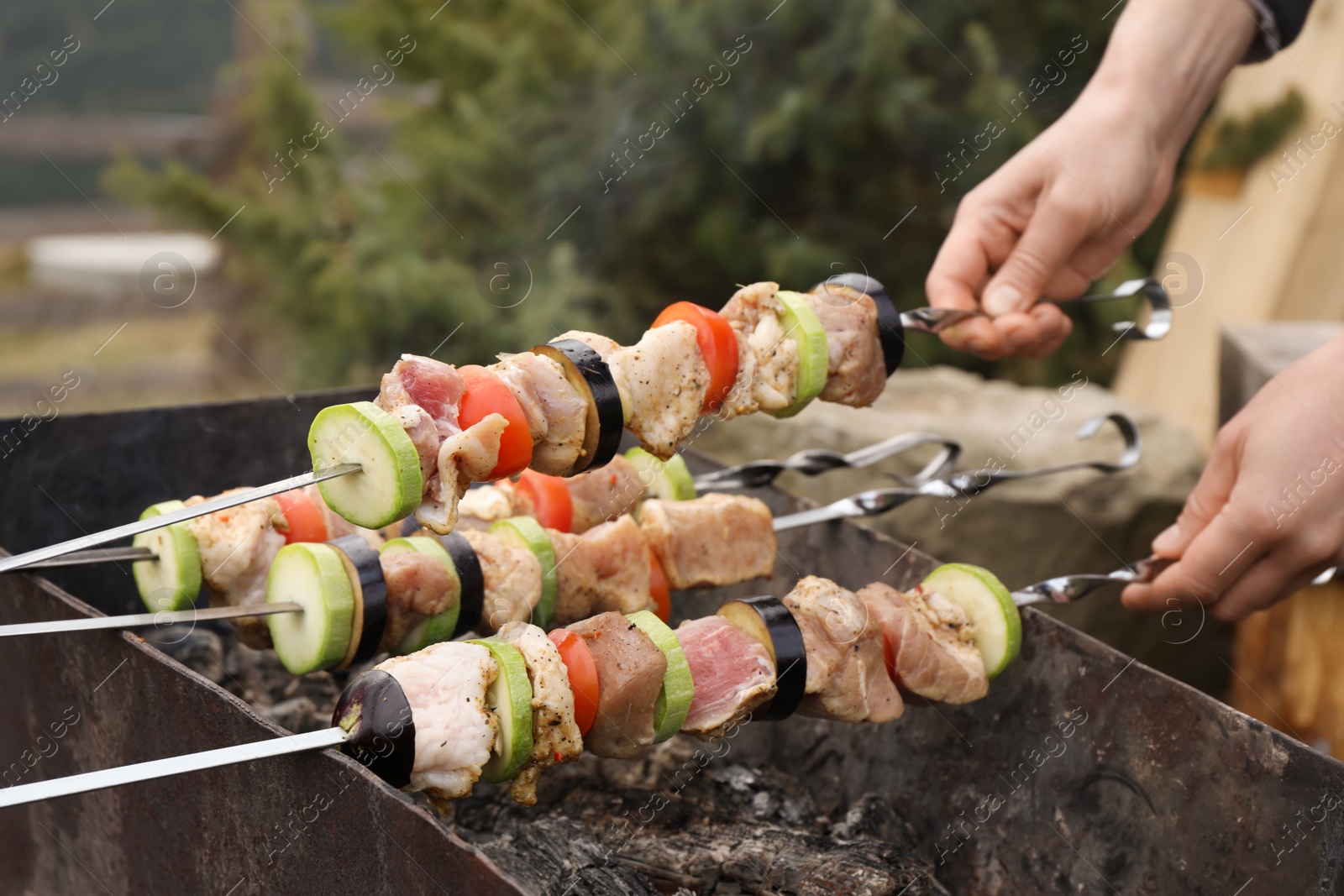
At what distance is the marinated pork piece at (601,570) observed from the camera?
7.39 ft

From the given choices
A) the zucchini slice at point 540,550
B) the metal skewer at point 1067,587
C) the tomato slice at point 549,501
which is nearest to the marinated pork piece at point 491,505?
the tomato slice at point 549,501

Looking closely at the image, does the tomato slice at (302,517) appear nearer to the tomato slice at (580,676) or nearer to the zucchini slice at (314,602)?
the zucchini slice at (314,602)

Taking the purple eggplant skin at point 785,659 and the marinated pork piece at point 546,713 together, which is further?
the purple eggplant skin at point 785,659

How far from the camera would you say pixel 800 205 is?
18.1 ft

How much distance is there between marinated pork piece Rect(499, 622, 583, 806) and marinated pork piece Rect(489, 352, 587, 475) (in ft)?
0.98

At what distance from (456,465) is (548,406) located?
8.4 inches

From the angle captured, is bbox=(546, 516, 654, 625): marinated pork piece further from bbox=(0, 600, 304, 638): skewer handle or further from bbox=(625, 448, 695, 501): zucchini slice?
bbox=(0, 600, 304, 638): skewer handle

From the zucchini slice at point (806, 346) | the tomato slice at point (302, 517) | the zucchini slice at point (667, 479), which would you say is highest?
the tomato slice at point (302, 517)

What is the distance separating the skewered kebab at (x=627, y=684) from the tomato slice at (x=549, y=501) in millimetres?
510

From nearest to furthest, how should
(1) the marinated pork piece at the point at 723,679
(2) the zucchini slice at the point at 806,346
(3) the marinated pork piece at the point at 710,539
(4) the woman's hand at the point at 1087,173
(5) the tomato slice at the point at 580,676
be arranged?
(5) the tomato slice at the point at 580,676 < (1) the marinated pork piece at the point at 723,679 < (2) the zucchini slice at the point at 806,346 < (3) the marinated pork piece at the point at 710,539 < (4) the woman's hand at the point at 1087,173

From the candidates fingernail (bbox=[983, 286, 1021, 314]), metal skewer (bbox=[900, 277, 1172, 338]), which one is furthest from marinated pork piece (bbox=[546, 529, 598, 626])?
fingernail (bbox=[983, 286, 1021, 314])

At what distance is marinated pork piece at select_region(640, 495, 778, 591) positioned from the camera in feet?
7.73

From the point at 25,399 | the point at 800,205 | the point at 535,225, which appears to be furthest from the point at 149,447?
the point at 25,399

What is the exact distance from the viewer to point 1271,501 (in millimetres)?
2225
